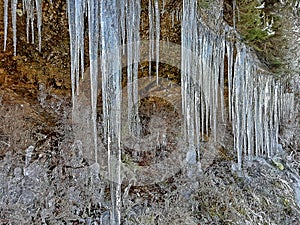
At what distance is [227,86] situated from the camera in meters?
4.00

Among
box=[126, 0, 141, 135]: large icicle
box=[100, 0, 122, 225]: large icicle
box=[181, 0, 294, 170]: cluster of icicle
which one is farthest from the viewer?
box=[181, 0, 294, 170]: cluster of icicle

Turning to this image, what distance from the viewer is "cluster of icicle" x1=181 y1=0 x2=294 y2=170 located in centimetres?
304

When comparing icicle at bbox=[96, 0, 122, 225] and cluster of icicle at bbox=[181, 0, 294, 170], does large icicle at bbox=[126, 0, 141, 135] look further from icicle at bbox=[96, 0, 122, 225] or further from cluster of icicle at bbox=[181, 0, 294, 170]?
cluster of icicle at bbox=[181, 0, 294, 170]

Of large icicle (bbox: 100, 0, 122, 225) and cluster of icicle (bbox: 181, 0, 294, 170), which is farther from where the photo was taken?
cluster of icicle (bbox: 181, 0, 294, 170)

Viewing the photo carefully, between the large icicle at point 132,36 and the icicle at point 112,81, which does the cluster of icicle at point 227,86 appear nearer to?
the large icicle at point 132,36

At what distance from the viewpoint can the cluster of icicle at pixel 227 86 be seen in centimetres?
304

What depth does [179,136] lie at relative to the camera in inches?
175

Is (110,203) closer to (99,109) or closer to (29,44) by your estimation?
(99,109)

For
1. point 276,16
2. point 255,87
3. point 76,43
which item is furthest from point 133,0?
point 255,87

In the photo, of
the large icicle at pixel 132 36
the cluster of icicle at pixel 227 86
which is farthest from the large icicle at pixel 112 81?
the cluster of icicle at pixel 227 86

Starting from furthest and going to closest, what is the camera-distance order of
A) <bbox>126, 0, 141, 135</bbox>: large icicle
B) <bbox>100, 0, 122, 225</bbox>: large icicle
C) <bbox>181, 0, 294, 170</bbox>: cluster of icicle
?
<bbox>181, 0, 294, 170</bbox>: cluster of icicle, <bbox>126, 0, 141, 135</bbox>: large icicle, <bbox>100, 0, 122, 225</bbox>: large icicle

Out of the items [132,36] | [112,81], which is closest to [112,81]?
[112,81]

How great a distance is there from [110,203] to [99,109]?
1.26m

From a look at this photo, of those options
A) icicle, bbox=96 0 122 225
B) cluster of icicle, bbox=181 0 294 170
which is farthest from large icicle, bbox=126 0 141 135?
cluster of icicle, bbox=181 0 294 170
